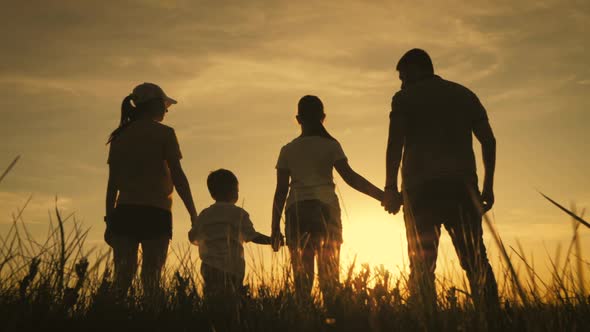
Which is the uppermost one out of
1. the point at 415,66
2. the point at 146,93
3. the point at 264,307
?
the point at 146,93

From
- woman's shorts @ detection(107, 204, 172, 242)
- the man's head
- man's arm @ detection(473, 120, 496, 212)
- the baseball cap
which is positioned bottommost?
woman's shorts @ detection(107, 204, 172, 242)

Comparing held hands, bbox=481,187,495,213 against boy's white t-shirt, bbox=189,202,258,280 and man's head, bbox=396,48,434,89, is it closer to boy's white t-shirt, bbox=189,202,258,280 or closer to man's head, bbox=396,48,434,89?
man's head, bbox=396,48,434,89

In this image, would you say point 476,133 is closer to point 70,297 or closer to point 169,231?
point 169,231

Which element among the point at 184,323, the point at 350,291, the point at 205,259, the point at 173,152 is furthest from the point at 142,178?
the point at 350,291

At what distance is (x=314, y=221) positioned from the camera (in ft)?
18.0

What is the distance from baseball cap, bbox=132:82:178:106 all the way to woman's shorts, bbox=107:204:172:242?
0.97 m

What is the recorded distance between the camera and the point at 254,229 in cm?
575

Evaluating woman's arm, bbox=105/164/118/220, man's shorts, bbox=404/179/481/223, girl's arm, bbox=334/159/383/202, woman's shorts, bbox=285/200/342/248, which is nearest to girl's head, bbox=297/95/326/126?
girl's arm, bbox=334/159/383/202

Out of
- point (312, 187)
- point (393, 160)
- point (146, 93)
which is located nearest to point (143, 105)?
point (146, 93)

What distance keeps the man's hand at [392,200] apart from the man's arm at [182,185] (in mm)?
1730

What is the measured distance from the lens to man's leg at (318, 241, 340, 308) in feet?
12.6

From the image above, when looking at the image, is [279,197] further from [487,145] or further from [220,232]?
[487,145]

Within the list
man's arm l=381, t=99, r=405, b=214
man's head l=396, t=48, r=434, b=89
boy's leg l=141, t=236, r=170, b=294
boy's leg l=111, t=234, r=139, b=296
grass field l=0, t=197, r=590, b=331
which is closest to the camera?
grass field l=0, t=197, r=590, b=331

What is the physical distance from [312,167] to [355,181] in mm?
429
